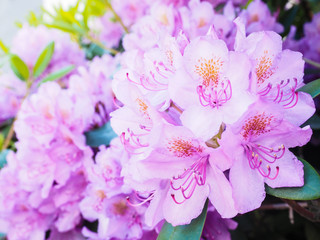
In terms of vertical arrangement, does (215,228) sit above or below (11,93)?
below

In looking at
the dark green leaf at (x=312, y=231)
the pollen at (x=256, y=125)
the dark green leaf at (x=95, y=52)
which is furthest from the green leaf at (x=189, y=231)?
the dark green leaf at (x=95, y=52)

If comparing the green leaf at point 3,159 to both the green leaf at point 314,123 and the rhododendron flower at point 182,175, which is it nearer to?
the rhododendron flower at point 182,175

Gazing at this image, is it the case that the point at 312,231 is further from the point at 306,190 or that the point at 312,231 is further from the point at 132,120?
the point at 132,120

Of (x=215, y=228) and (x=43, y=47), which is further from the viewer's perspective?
(x=43, y=47)

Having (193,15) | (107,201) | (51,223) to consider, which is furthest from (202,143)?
(51,223)

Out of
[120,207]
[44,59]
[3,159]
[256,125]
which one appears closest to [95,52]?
[44,59]

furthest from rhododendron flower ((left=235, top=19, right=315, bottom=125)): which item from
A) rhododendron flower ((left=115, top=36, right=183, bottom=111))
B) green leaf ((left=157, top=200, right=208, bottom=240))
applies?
green leaf ((left=157, top=200, right=208, bottom=240))

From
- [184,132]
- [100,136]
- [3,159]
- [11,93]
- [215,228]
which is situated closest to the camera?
[184,132]
